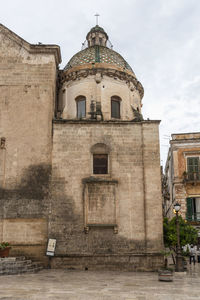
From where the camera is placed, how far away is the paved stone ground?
9922 mm

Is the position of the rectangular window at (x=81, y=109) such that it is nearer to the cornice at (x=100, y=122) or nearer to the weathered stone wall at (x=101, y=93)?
the weathered stone wall at (x=101, y=93)

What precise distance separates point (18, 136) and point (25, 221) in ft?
15.5

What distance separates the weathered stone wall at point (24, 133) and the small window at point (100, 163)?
2533 millimetres

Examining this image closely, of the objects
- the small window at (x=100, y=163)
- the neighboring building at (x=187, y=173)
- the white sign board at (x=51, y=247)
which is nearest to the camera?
the white sign board at (x=51, y=247)

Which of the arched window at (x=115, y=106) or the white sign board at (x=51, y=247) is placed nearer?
the white sign board at (x=51, y=247)

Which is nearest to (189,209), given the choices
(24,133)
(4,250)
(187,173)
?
(187,173)

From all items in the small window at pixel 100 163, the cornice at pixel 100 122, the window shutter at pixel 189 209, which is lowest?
the window shutter at pixel 189 209

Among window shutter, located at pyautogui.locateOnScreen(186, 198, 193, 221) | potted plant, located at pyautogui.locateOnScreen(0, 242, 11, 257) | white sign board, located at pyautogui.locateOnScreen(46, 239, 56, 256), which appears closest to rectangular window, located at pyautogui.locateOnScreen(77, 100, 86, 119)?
white sign board, located at pyautogui.locateOnScreen(46, 239, 56, 256)

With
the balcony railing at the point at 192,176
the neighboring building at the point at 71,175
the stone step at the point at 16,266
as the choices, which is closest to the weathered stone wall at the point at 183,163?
the balcony railing at the point at 192,176

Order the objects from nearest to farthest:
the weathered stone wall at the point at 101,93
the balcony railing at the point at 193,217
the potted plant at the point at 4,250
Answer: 1. the potted plant at the point at 4,250
2. the weathered stone wall at the point at 101,93
3. the balcony railing at the point at 193,217

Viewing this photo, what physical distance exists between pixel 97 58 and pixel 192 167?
39.6 feet

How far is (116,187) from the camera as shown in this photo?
18.2 m

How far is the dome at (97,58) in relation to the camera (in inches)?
894

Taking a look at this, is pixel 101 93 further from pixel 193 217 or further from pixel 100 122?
pixel 193 217
